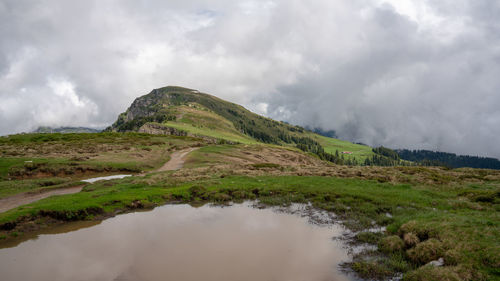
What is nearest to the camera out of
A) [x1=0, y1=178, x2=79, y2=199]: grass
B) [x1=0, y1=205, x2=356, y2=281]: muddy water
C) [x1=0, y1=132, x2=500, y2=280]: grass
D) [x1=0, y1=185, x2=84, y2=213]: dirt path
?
[x1=0, y1=205, x2=356, y2=281]: muddy water

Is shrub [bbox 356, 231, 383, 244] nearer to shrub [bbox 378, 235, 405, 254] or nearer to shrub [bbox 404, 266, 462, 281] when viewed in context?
shrub [bbox 378, 235, 405, 254]

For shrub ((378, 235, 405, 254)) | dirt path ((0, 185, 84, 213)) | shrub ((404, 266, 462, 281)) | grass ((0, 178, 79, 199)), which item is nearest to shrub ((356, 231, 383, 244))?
shrub ((378, 235, 405, 254))

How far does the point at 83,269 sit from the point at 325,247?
1485 centimetres

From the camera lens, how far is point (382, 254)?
1445cm

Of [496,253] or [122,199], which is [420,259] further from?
[122,199]

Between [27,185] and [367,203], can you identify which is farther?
[27,185]

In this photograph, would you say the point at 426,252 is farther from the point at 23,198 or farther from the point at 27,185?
the point at 27,185

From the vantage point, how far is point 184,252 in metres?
15.0

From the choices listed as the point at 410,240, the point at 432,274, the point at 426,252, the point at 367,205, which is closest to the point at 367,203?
the point at 367,205

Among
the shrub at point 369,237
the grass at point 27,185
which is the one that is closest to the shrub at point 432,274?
the shrub at point 369,237

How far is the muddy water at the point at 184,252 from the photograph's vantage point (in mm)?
12711

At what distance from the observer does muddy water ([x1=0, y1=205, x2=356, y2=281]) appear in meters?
12.7

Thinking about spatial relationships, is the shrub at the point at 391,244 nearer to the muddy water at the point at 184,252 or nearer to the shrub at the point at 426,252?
the shrub at the point at 426,252

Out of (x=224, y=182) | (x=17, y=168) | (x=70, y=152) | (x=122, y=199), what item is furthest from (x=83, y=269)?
(x=70, y=152)
